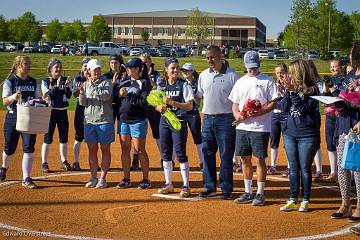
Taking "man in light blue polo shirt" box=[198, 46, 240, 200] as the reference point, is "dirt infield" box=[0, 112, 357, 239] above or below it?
below

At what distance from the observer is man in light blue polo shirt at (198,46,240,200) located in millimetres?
7406

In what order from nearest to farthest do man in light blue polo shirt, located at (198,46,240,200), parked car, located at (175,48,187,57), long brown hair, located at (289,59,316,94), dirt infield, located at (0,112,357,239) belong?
dirt infield, located at (0,112,357,239), long brown hair, located at (289,59,316,94), man in light blue polo shirt, located at (198,46,240,200), parked car, located at (175,48,187,57)

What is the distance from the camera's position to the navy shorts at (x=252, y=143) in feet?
22.9

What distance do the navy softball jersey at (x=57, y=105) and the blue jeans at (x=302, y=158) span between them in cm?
456

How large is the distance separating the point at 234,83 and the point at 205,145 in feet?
3.53

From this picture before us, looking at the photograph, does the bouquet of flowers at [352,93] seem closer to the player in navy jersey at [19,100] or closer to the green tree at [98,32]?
the player in navy jersey at [19,100]

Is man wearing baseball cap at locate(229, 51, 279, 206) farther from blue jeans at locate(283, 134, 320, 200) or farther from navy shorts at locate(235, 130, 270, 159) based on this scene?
blue jeans at locate(283, 134, 320, 200)

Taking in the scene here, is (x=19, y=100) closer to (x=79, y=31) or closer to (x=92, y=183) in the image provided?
(x=92, y=183)

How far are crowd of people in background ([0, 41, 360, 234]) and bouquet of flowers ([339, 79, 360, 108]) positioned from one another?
0.11 m

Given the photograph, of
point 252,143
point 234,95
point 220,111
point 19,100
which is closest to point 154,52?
point 19,100

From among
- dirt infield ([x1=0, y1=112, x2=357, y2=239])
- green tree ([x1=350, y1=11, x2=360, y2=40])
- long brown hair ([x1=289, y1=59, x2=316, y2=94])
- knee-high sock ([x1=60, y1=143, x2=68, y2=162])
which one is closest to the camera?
dirt infield ([x1=0, y1=112, x2=357, y2=239])

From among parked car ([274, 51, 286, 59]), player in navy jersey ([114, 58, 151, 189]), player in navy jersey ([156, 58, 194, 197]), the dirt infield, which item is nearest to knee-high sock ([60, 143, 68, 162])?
the dirt infield

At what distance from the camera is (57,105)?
9430mm

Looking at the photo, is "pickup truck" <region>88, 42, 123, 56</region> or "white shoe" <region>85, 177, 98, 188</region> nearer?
"white shoe" <region>85, 177, 98, 188</region>
